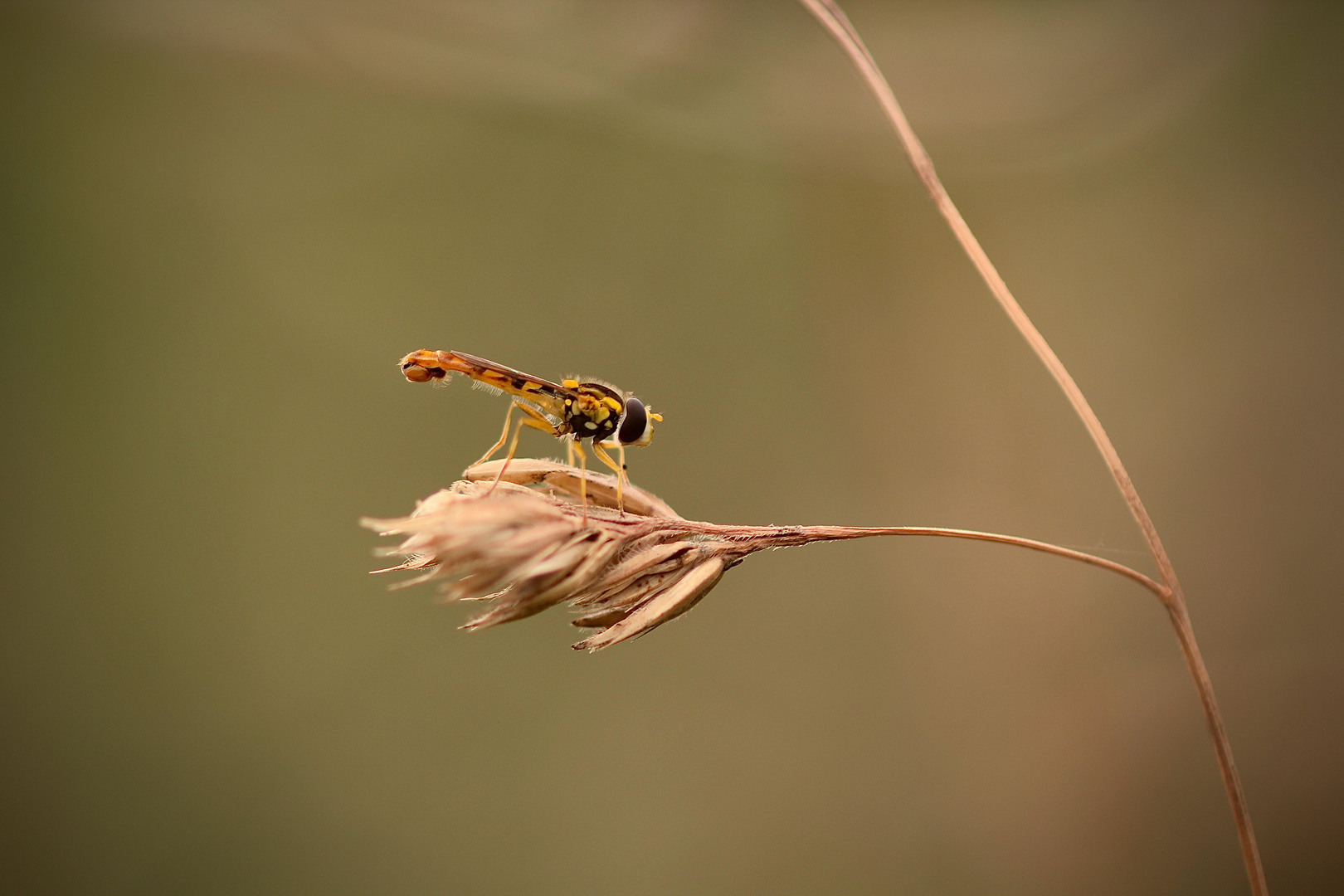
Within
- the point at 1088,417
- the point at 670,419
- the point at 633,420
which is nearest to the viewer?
the point at 1088,417

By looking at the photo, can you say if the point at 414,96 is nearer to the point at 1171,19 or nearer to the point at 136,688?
the point at 136,688

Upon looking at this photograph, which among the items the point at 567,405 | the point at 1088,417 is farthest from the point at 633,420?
the point at 1088,417

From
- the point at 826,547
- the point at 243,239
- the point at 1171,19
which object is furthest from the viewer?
the point at 243,239

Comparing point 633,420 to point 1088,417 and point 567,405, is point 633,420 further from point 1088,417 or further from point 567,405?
point 1088,417

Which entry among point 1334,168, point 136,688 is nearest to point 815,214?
point 1334,168

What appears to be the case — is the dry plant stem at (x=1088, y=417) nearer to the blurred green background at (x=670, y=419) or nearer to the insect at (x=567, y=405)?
the insect at (x=567, y=405)

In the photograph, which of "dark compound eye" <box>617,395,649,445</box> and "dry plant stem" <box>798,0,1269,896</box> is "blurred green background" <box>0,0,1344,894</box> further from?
"dry plant stem" <box>798,0,1269,896</box>
